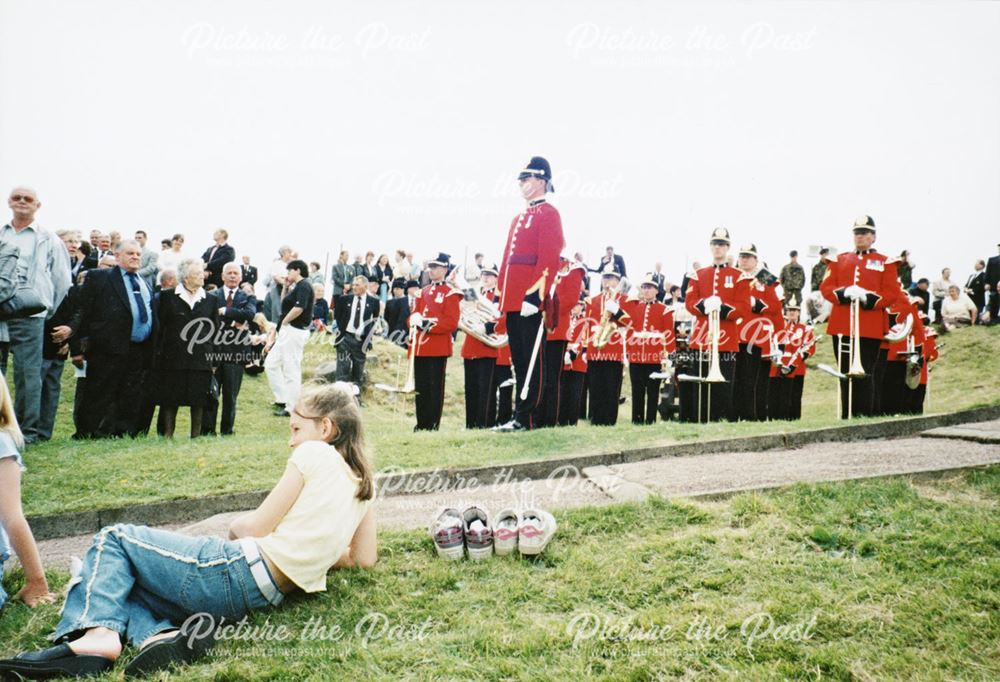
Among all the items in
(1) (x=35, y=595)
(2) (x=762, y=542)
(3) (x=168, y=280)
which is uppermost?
(3) (x=168, y=280)

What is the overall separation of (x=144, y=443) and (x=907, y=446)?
27.2ft

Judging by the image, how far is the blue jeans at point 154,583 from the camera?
11.3 ft

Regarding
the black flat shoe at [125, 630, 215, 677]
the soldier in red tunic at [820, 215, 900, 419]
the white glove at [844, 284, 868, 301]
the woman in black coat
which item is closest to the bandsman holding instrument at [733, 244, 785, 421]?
the soldier in red tunic at [820, 215, 900, 419]

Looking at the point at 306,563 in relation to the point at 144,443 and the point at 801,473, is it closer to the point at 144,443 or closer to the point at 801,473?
the point at 801,473

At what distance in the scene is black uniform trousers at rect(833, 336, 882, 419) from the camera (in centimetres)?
991

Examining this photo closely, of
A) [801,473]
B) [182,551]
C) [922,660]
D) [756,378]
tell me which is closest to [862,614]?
[922,660]

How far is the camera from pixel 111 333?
29.8 feet

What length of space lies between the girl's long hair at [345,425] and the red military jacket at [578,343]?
8.22 meters

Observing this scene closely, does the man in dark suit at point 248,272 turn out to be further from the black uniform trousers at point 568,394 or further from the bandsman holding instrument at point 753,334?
the bandsman holding instrument at point 753,334

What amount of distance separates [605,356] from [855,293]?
13.5 ft

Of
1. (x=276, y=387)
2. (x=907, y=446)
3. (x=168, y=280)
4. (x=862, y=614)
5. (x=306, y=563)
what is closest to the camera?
(x=862, y=614)

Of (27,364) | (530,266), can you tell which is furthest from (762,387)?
(27,364)

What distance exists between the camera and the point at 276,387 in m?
12.9

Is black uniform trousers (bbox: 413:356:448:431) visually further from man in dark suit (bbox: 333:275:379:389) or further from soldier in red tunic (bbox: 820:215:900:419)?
soldier in red tunic (bbox: 820:215:900:419)
